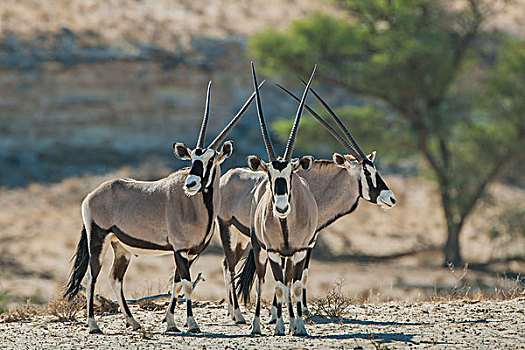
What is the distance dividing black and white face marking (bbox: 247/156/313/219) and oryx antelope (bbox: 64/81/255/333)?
0.67 metres

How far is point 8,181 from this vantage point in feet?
92.1

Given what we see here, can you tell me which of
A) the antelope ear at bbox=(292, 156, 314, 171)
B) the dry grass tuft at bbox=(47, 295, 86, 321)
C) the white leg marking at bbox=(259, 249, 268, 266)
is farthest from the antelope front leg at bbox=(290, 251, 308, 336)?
the dry grass tuft at bbox=(47, 295, 86, 321)

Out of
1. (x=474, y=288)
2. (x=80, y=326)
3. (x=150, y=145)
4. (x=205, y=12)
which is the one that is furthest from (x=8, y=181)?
(x=80, y=326)

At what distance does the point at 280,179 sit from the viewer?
328 inches

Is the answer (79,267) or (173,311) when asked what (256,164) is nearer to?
(173,311)

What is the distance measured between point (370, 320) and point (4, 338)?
425 centimetres

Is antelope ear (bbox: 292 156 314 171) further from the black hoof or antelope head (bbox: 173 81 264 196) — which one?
the black hoof

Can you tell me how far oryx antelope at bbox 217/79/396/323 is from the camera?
10.3m

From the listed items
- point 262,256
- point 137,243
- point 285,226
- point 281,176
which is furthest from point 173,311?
point 281,176

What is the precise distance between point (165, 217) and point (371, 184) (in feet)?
8.90

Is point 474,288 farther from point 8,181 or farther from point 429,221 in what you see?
point 8,181

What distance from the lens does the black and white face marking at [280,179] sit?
26.8 ft

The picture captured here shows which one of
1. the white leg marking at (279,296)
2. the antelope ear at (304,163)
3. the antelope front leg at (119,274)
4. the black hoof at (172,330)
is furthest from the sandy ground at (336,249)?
the antelope ear at (304,163)

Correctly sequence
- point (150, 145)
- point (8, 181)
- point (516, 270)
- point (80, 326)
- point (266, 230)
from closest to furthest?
point (266, 230) < point (80, 326) < point (516, 270) < point (8, 181) < point (150, 145)
